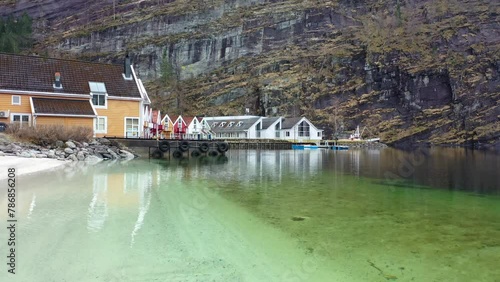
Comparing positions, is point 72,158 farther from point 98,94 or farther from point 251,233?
point 251,233

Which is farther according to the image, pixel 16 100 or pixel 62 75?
pixel 62 75

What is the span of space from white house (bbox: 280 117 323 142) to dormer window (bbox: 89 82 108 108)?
163 feet

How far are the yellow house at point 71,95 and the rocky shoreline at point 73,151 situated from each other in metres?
2.85

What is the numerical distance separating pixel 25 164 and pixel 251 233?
15.1m

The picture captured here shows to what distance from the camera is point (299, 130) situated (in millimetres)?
81750

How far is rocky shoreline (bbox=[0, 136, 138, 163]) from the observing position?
891 inches

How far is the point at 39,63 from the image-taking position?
35094mm

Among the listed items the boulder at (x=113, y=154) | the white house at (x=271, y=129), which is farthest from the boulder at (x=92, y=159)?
the white house at (x=271, y=129)

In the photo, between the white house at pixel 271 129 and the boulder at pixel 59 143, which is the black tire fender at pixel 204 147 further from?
the white house at pixel 271 129

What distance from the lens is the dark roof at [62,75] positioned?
3288 cm

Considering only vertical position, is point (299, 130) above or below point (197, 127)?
below

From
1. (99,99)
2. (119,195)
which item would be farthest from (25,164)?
(99,99)

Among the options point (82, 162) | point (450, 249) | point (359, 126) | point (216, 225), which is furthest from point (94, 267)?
point (359, 126)

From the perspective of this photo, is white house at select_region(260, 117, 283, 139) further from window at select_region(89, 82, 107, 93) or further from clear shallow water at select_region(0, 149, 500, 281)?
clear shallow water at select_region(0, 149, 500, 281)
